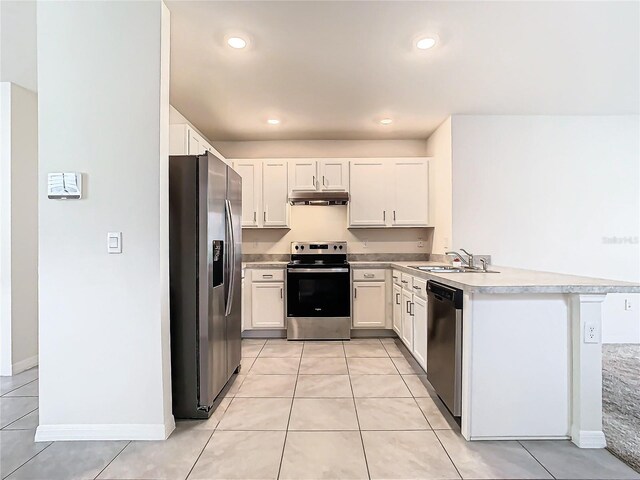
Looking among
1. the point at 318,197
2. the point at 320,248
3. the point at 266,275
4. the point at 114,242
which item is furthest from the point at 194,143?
the point at 320,248

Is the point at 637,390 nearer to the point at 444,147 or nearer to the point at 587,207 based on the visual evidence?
the point at 587,207

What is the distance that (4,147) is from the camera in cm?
295

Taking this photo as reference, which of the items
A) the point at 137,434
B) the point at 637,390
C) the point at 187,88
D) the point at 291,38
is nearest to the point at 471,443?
the point at 637,390

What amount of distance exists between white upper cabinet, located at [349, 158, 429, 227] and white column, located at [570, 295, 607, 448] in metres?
2.48

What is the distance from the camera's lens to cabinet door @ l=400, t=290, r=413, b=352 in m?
3.19

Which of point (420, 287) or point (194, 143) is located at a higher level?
point (194, 143)

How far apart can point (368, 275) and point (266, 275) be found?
4.21ft

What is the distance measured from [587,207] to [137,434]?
15.7 ft

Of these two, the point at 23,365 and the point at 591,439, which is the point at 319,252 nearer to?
the point at 591,439

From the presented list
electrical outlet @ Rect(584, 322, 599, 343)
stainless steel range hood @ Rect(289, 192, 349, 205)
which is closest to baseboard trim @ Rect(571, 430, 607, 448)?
electrical outlet @ Rect(584, 322, 599, 343)

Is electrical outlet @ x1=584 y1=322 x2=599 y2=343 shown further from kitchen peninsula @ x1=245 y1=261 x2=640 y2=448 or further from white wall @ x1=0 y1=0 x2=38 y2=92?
white wall @ x1=0 y1=0 x2=38 y2=92

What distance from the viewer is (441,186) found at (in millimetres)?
3953

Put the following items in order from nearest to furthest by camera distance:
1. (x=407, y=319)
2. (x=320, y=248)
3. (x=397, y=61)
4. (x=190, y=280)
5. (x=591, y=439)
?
(x=591, y=439) < (x=190, y=280) < (x=397, y=61) < (x=407, y=319) < (x=320, y=248)

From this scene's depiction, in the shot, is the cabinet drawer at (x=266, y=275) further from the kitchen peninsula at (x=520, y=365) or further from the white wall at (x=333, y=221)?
the kitchen peninsula at (x=520, y=365)
